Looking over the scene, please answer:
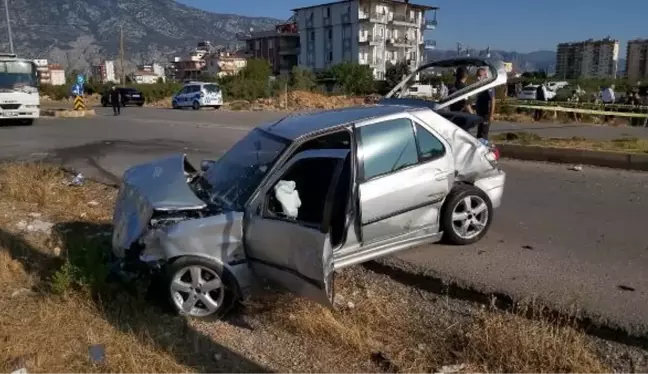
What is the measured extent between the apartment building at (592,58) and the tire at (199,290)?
11232 cm

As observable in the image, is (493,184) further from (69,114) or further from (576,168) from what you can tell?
(69,114)

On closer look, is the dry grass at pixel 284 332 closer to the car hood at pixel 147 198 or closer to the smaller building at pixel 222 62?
the car hood at pixel 147 198

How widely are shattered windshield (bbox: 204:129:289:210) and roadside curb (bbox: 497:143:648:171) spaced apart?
717cm

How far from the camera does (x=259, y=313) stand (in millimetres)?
4109

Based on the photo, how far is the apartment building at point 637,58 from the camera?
8994 centimetres

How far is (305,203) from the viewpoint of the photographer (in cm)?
445

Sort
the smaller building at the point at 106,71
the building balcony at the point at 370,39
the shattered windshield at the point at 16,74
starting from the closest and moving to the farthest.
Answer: the shattered windshield at the point at 16,74 < the building balcony at the point at 370,39 < the smaller building at the point at 106,71

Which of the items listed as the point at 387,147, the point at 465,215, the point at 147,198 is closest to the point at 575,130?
the point at 465,215

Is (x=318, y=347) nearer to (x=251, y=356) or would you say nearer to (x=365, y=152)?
(x=251, y=356)

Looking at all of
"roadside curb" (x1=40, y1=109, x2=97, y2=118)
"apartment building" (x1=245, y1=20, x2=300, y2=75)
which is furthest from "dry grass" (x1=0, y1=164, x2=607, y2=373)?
"apartment building" (x1=245, y1=20, x2=300, y2=75)

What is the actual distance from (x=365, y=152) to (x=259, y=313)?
1.52m

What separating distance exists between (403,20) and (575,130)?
80668 millimetres

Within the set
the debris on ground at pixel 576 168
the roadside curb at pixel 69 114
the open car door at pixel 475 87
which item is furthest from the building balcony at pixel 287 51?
the open car door at pixel 475 87

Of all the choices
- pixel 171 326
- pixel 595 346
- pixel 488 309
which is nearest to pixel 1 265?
pixel 171 326
